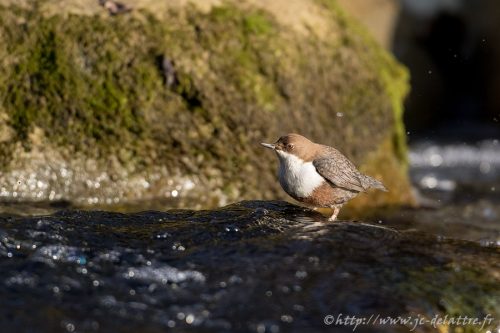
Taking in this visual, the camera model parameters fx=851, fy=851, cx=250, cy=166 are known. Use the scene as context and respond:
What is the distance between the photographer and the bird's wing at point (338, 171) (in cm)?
558

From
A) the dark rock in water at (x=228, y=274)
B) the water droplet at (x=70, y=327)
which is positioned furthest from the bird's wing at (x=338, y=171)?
the water droplet at (x=70, y=327)

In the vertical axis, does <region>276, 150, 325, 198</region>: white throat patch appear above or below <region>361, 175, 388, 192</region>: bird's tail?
above

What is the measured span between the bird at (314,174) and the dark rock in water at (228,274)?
0.40 metres

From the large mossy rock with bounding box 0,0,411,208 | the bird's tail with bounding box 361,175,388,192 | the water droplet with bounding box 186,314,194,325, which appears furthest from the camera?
the large mossy rock with bounding box 0,0,411,208

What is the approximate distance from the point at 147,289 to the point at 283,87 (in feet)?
12.4

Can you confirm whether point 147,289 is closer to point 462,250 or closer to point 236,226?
point 236,226

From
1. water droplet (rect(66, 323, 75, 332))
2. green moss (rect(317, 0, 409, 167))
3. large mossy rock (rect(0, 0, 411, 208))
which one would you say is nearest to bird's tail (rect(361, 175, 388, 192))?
large mossy rock (rect(0, 0, 411, 208))

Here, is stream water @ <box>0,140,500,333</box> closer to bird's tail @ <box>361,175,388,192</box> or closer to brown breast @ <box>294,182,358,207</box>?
brown breast @ <box>294,182,358,207</box>

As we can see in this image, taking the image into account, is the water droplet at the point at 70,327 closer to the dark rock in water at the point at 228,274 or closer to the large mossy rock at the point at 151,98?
the dark rock in water at the point at 228,274

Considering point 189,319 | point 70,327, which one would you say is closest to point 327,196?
point 189,319

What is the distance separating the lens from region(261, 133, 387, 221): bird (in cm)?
546

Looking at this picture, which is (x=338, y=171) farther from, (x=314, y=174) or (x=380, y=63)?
(x=380, y=63)

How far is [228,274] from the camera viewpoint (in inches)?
166

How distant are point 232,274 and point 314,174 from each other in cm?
148
